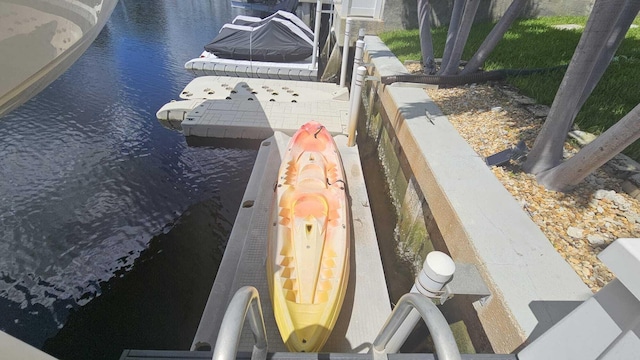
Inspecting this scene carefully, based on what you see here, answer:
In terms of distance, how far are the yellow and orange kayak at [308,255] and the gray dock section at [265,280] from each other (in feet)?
1.37

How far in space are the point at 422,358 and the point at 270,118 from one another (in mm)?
7219

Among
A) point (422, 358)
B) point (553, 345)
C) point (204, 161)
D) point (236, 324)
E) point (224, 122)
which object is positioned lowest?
point (204, 161)

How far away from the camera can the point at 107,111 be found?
9.13 meters

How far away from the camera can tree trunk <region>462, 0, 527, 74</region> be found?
6031 mm

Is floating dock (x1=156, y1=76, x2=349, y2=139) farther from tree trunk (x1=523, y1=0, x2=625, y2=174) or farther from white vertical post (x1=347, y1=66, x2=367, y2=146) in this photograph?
tree trunk (x1=523, y1=0, x2=625, y2=174)

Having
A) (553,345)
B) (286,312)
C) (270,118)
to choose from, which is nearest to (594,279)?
(553,345)

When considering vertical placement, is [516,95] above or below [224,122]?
above

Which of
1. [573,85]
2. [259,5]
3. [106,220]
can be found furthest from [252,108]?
[259,5]

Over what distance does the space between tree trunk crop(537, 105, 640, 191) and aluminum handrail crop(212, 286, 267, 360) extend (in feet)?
12.5

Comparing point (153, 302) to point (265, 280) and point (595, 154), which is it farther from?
point (595, 154)

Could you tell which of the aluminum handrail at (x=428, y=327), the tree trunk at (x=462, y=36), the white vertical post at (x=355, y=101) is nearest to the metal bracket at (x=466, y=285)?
the aluminum handrail at (x=428, y=327)

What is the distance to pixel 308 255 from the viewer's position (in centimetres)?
353

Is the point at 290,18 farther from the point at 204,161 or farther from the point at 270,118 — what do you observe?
the point at 204,161

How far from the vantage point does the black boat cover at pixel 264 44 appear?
12.0 metres
